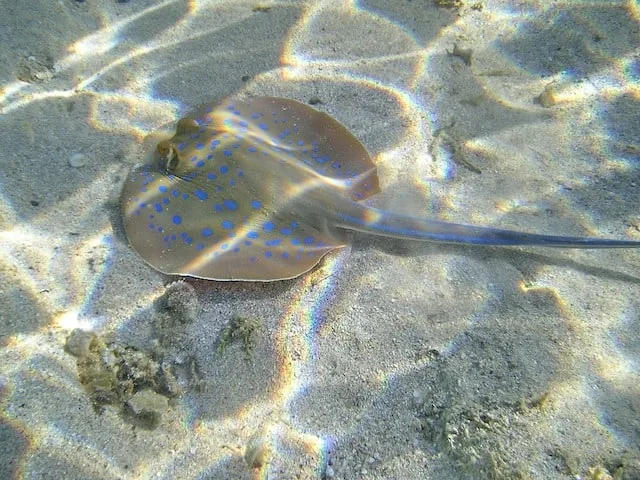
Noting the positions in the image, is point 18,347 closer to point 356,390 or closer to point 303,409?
point 303,409

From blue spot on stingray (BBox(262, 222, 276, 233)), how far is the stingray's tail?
1.74 feet

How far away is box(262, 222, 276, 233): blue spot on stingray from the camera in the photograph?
3428mm

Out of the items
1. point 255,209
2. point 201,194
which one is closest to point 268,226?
point 255,209

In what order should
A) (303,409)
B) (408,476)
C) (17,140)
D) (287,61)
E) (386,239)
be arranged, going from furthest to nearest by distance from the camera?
(287,61) → (17,140) → (386,239) → (303,409) → (408,476)

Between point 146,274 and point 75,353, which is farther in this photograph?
point 146,274

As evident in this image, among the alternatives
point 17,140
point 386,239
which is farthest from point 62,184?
point 386,239

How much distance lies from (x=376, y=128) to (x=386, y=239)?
1386 mm

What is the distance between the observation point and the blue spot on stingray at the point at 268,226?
3.43 m

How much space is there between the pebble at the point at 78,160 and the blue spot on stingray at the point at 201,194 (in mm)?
1295

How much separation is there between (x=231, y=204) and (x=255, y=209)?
20 cm

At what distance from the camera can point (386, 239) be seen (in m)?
3.69

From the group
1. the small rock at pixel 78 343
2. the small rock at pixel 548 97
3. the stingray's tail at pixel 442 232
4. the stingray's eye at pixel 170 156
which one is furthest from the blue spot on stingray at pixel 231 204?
the small rock at pixel 548 97

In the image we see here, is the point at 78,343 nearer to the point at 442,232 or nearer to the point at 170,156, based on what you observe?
the point at 170,156

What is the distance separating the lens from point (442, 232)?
333 centimetres
